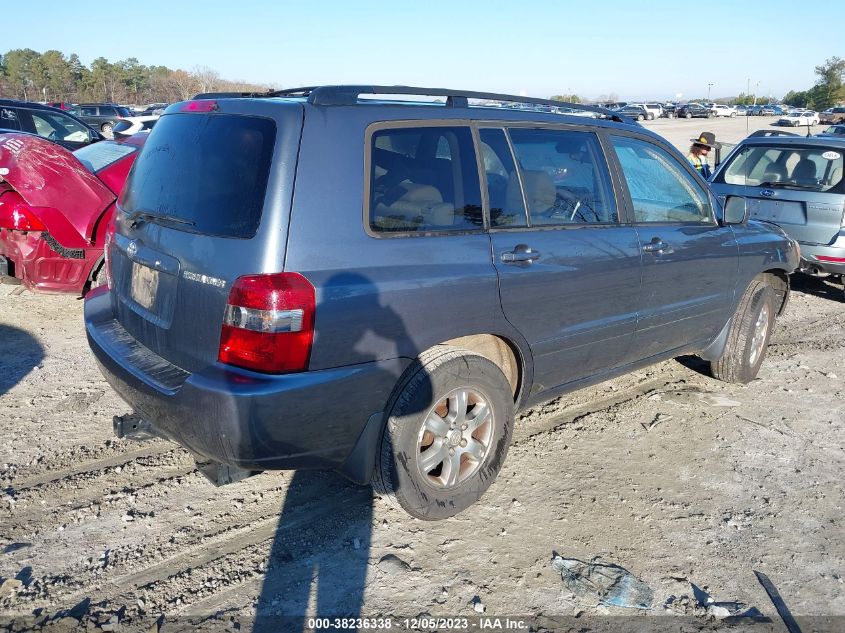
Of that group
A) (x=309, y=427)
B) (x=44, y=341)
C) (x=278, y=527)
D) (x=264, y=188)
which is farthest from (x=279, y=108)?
(x=44, y=341)

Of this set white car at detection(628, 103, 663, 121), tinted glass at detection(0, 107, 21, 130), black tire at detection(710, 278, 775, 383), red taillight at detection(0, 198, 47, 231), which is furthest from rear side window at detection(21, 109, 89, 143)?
white car at detection(628, 103, 663, 121)

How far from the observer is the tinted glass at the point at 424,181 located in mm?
2998

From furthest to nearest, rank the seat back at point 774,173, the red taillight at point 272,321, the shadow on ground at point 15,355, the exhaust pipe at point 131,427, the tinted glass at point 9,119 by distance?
the tinted glass at point 9,119, the seat back at point 774,173, the shadow on ground at point 15,355, the exhaust pipe at point 131,427, the red taillight at point 272,321

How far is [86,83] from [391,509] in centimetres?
8368

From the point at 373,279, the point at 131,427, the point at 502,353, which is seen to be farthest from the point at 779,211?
the point at 131,427

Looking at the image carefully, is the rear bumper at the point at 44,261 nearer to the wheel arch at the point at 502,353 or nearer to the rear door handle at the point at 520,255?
the wheel arch at the point at 502,353

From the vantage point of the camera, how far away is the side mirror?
470 centimetres

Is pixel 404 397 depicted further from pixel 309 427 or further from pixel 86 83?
pixel 86 83

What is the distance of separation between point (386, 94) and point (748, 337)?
336cm

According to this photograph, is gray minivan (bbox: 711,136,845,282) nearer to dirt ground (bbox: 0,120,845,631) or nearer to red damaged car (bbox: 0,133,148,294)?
dirt ground (bbox: 0,120,845,631)

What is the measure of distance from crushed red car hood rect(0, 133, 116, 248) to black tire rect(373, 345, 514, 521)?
4.01 m

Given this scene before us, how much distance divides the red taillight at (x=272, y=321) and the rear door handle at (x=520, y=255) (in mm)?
1074

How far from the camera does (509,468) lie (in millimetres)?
3977

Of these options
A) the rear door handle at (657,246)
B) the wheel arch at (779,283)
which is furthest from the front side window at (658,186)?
the wheel arch at (779,283)
